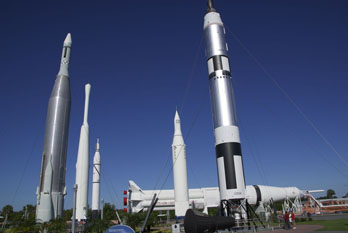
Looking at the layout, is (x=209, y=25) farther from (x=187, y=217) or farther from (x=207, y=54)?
(x=187, y=217)

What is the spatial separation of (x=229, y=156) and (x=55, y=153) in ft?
59.8

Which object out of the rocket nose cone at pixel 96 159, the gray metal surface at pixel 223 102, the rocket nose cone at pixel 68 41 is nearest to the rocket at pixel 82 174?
the rocket nose cone at pixel 96 159

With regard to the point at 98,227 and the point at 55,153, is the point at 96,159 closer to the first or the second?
the point at 55,153

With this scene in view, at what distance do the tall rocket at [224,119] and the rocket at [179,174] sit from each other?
1158 cm

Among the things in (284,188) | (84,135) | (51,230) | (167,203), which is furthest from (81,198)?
(284,188)

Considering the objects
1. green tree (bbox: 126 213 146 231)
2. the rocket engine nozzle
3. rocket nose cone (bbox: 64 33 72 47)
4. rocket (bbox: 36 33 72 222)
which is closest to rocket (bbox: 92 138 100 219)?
rocket (bbox: 36 33 72 222)

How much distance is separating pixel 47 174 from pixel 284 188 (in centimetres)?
3579

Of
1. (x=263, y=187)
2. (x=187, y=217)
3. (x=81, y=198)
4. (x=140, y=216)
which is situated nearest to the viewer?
(x=187, y=217)

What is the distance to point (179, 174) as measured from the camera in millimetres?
30141

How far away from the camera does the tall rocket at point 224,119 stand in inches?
711

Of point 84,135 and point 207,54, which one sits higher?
point 207,54

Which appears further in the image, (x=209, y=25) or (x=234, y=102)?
(x=209, y=25)

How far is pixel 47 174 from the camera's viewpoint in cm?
2578

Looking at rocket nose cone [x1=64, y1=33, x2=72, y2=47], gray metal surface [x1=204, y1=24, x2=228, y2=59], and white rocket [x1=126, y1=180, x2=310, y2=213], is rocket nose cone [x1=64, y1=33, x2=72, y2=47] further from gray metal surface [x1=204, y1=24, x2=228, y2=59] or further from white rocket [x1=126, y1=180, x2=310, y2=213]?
white rocket [x1=126, y1=180, x2=310, y2=213]
